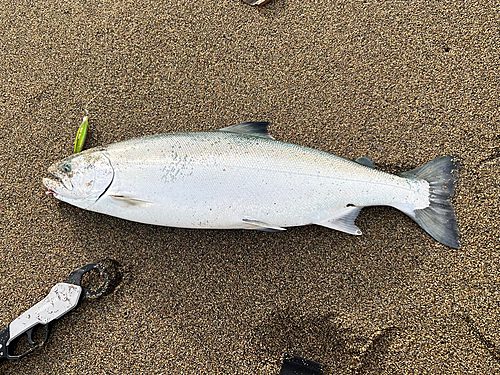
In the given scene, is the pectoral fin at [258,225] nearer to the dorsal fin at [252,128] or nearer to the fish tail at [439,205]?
the dorsal fin at [252,128]

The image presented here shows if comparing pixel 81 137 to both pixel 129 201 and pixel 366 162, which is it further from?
pixel 366 162

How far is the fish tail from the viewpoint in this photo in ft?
6.39

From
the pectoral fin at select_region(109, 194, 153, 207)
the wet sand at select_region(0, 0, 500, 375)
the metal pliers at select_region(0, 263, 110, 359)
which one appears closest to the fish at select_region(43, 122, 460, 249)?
the pectoral fin at select_region(109, 194, 153, 207)

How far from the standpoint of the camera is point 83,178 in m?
1.83

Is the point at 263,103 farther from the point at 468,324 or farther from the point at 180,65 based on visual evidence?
the point at 468,324

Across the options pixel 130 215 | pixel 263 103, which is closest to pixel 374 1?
pixel 263 103

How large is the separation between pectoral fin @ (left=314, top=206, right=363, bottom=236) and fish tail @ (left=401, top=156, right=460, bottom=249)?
14.5 inches

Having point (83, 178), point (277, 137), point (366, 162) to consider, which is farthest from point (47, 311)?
point (366, 162)

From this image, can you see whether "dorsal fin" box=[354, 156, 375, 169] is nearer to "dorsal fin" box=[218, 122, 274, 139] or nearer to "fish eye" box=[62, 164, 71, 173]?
"dorsal fin" box=[218, 122, 274, 139]

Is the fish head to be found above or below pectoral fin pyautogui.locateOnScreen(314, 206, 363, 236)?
above

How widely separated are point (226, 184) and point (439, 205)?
1394 millimetres

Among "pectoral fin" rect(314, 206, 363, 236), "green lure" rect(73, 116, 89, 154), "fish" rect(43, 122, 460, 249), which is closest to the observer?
"fish" rect(43, 122, 460, 249)

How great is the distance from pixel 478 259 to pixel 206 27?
2.49 meters

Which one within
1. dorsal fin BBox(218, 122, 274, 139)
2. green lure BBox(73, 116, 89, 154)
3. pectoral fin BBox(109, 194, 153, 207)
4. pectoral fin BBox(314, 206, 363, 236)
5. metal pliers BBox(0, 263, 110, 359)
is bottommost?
metal pliers BBox(0, 263, 110, 359)
